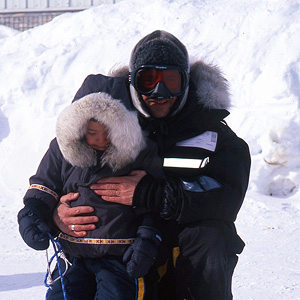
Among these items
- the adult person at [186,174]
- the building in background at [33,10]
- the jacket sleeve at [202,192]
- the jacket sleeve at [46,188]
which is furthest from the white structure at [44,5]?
the jacket sleeve at [202,192]

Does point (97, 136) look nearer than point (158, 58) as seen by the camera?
Yes

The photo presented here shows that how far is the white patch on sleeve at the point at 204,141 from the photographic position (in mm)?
2285

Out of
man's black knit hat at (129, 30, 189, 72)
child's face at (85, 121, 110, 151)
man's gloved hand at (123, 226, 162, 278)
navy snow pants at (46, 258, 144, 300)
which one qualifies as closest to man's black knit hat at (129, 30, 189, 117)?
man's black knit hat at (129, 30, 189, 72)

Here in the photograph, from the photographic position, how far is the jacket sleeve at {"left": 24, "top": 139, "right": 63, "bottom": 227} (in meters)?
2.26

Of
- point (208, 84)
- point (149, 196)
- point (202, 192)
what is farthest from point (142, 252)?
point (208, 84)

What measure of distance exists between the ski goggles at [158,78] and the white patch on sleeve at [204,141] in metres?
0.21

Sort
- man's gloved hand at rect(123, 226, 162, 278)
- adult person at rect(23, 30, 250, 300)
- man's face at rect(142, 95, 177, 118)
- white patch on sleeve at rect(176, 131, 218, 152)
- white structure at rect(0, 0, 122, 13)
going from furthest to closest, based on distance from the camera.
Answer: white structure at rect(0, 0, 122, 13) → man's face at rect(142, 95, 177, 118) → white patch on sleeve at rect(176, 131, 218, 152) → adult person at rect(23, 30, 250, 300) → man's gloved hand at rect(123, 226, 162, 278)

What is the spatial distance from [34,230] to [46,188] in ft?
0.67

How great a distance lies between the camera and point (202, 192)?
216 cm

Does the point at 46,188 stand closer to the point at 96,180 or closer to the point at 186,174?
the point at 96,180

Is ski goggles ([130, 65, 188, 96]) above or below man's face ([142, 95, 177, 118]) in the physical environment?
above

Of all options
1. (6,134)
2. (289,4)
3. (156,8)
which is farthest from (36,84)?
(289,4)

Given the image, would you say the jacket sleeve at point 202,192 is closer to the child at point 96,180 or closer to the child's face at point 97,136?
the child at point 96,180

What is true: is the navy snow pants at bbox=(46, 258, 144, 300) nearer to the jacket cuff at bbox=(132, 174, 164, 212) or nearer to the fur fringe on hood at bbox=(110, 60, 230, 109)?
Result: the jacket cuff at bbox=(132, 174, 164, 212)
